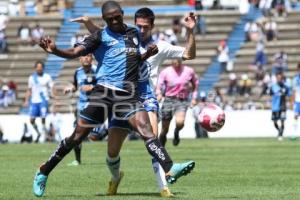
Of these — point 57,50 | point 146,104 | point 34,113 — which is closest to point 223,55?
point 34,113

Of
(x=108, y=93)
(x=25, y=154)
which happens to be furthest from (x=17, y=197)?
(x=25, y=154)

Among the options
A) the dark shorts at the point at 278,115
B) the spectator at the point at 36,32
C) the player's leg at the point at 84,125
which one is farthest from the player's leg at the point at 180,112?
the spectator at the point at 36,32

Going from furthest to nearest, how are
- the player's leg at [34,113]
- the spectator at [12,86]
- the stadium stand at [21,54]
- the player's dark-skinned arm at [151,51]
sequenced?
the stadium stand at [21,54] → the spectator at [12,86] → the player's leg at [34,113] → the player's dark-skinned arm at [151,51]

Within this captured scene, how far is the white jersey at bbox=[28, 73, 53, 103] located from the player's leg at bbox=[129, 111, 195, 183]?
72.5 ft

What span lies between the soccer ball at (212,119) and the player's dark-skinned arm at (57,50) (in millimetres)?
2791

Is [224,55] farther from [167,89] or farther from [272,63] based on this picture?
[167,89]

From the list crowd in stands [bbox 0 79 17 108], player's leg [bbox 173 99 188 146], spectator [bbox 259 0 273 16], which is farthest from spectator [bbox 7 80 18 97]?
player's leg [bbox 173 99 188 146]

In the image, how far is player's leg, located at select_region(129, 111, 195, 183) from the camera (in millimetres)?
11969

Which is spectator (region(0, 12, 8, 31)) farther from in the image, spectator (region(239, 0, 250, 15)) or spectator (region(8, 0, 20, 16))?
spectator (region(239, 0, 250, 15))

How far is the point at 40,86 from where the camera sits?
114 feet

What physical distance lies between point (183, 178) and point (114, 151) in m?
3.07

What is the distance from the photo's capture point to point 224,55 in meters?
46.1

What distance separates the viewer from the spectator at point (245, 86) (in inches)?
1716

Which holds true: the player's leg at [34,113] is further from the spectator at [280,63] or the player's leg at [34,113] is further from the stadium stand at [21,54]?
the spectator at [280,63]
